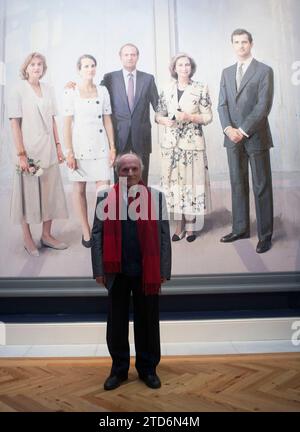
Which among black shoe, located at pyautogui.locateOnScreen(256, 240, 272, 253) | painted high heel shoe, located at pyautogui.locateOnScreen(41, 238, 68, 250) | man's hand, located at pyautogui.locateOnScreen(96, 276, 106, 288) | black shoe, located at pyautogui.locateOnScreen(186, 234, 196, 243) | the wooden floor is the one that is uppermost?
black shoe, located at pyautogui.locateOnScreen(186, 234, 196, 243)

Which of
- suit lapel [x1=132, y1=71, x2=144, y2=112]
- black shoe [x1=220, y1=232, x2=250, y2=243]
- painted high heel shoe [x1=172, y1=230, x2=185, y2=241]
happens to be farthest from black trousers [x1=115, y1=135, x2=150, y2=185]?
black shoe [x1=220, y1=232, x2=250, y2=243]

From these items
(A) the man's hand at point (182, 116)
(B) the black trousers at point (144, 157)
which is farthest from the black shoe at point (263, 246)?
(A) the man's hand at point (182, 116)

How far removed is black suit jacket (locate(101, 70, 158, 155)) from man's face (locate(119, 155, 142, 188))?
0.96 meters

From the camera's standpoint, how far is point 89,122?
11.8ft

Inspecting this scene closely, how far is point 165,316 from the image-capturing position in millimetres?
3541

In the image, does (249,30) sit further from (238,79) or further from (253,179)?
(253,179)

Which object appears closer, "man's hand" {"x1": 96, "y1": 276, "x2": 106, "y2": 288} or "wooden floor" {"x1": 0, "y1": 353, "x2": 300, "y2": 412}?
"wooden floor" {"x1": 0, "y1": 353, "x2": 300, "y2": 412}

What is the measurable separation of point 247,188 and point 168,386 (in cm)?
186

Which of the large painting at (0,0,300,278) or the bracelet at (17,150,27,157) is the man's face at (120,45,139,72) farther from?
the bracelet at (17,150,27,157)

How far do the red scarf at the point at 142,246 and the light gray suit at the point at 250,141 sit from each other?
1225 millimetres

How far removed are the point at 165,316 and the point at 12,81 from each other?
99.1 inches

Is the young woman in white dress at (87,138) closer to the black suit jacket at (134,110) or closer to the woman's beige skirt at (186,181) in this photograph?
the black suit jacket at (134,110)

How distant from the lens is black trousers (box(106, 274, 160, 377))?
8.57 ft
